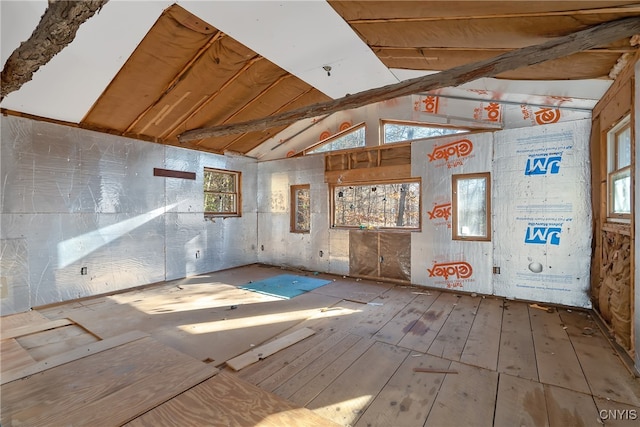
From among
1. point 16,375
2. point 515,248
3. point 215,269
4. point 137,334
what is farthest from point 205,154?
point 515,248

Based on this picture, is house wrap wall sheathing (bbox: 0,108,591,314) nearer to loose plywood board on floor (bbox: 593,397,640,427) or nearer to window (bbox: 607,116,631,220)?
window (bbox: 607,116,631,220)

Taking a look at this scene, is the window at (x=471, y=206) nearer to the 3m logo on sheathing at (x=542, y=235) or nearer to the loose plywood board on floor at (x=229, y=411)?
the 3m logo on sheathing at (x=542, y=235)

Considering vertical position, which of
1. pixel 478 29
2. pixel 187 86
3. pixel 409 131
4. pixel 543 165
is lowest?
pixel 543 165

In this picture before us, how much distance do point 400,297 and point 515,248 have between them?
1.89 metres

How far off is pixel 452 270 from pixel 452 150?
2026 millimetres

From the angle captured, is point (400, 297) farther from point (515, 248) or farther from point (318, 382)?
point (318, 382)

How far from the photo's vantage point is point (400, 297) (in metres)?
4.54

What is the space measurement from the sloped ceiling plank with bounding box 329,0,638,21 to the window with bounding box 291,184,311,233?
433 cm

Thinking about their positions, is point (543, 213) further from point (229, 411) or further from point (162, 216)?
point (162, 216)

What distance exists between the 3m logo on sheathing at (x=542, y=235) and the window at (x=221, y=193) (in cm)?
590

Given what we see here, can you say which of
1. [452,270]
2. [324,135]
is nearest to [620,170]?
[452,270]

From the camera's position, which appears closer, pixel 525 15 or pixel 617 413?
pixel 617 413

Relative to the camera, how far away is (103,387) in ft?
7.21

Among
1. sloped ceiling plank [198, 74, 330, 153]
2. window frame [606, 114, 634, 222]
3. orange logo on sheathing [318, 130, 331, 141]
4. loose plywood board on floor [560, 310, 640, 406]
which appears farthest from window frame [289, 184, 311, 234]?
window frame [606, 114, 634, 222]
